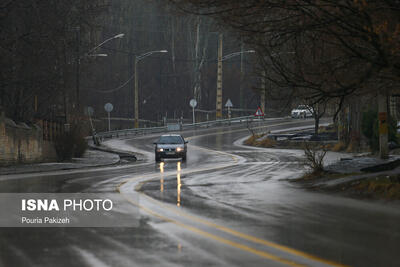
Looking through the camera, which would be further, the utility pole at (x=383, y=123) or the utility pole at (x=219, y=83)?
the utility pole at (x=219, y=83)

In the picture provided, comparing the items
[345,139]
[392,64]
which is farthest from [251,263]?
[345,139]

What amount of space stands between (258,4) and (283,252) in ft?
22.6

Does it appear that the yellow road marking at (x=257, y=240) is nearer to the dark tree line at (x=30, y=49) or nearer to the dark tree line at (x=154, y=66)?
the dark tree line at (x=30, y=49)

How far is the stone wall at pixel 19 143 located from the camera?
29.7 meters

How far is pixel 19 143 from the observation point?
31.5 m

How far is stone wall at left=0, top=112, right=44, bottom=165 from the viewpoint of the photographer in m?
29.7

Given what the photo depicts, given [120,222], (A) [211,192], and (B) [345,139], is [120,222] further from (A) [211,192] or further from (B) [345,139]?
(B) [345,139]

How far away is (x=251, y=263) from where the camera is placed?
863cm

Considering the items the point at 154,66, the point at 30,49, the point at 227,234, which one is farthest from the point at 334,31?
the point at 154,66

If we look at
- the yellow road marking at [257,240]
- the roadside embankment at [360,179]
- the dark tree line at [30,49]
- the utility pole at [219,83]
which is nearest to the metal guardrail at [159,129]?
the utility pole at [219,83]

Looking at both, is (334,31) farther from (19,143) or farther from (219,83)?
(219,83)

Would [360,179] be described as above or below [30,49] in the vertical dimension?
below

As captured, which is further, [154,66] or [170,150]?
[154,66]

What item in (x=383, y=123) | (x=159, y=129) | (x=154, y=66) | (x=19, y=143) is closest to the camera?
(x=383, y=123)
